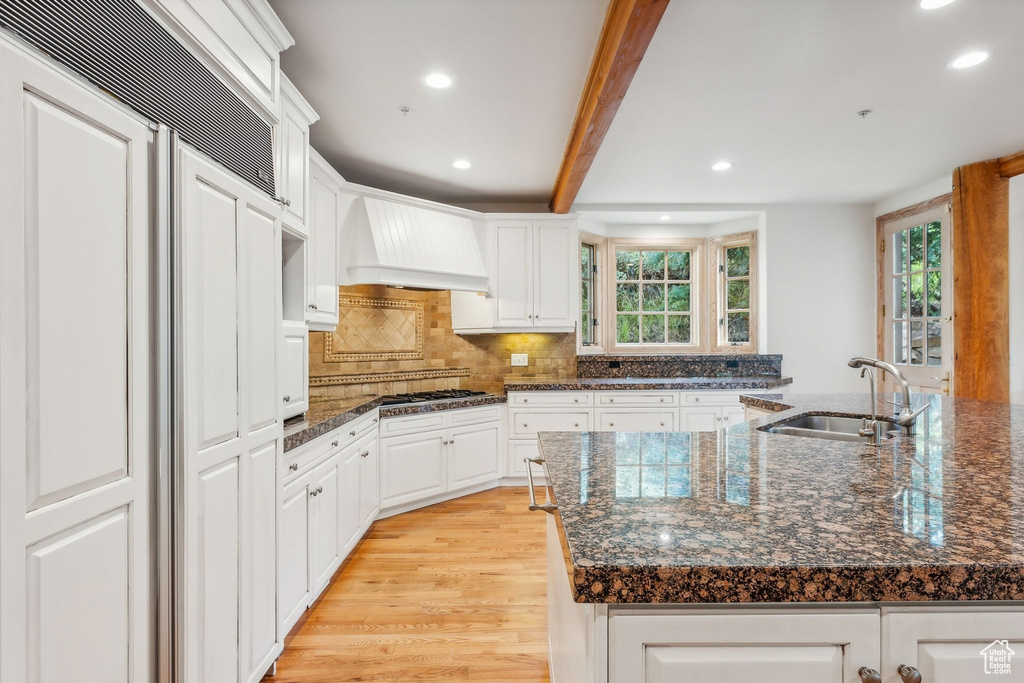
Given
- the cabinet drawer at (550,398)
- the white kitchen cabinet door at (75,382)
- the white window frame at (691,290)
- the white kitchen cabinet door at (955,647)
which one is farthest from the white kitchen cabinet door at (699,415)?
the white kitchen cabinet door at (75,382)

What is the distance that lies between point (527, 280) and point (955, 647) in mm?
3754

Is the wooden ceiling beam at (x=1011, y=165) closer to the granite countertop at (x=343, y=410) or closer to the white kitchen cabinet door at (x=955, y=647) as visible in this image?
the granite countertop at (x=343, y=410)

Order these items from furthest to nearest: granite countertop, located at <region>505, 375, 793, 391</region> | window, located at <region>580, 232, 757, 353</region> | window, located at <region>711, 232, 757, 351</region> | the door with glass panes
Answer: window, located at <region>580, 232, 757, 353</region>, window, located at <region>711, 232, 757, 351</region>, granite countertop, located at <region>505, 375, 793, 391</region>, the door with glass panes

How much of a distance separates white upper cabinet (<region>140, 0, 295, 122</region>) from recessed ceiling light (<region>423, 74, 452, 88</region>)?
0.68 metres

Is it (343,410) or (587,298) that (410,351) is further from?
(587,298)

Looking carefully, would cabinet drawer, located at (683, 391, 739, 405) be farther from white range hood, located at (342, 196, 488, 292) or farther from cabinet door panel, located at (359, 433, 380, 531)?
cabinet door panel, located at (359, 433, 380, 531)

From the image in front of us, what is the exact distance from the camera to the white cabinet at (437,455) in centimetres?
336

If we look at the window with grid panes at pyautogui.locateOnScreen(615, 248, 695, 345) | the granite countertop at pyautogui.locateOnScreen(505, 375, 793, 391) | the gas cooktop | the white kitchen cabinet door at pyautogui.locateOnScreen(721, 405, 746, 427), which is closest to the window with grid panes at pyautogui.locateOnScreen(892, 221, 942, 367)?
the granite countertop at pyautogui.locateOnScreen(505, 375, 793, 391)

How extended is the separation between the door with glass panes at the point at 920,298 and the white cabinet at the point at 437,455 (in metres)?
3.54

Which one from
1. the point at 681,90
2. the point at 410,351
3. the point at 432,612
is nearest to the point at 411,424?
the point at 410,351

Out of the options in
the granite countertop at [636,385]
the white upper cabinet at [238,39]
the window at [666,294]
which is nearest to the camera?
the white upper cabinet at [238,39]

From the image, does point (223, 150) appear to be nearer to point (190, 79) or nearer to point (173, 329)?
point (190, 79)

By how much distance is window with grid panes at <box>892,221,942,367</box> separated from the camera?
402 cm

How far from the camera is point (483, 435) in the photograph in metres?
3.98
